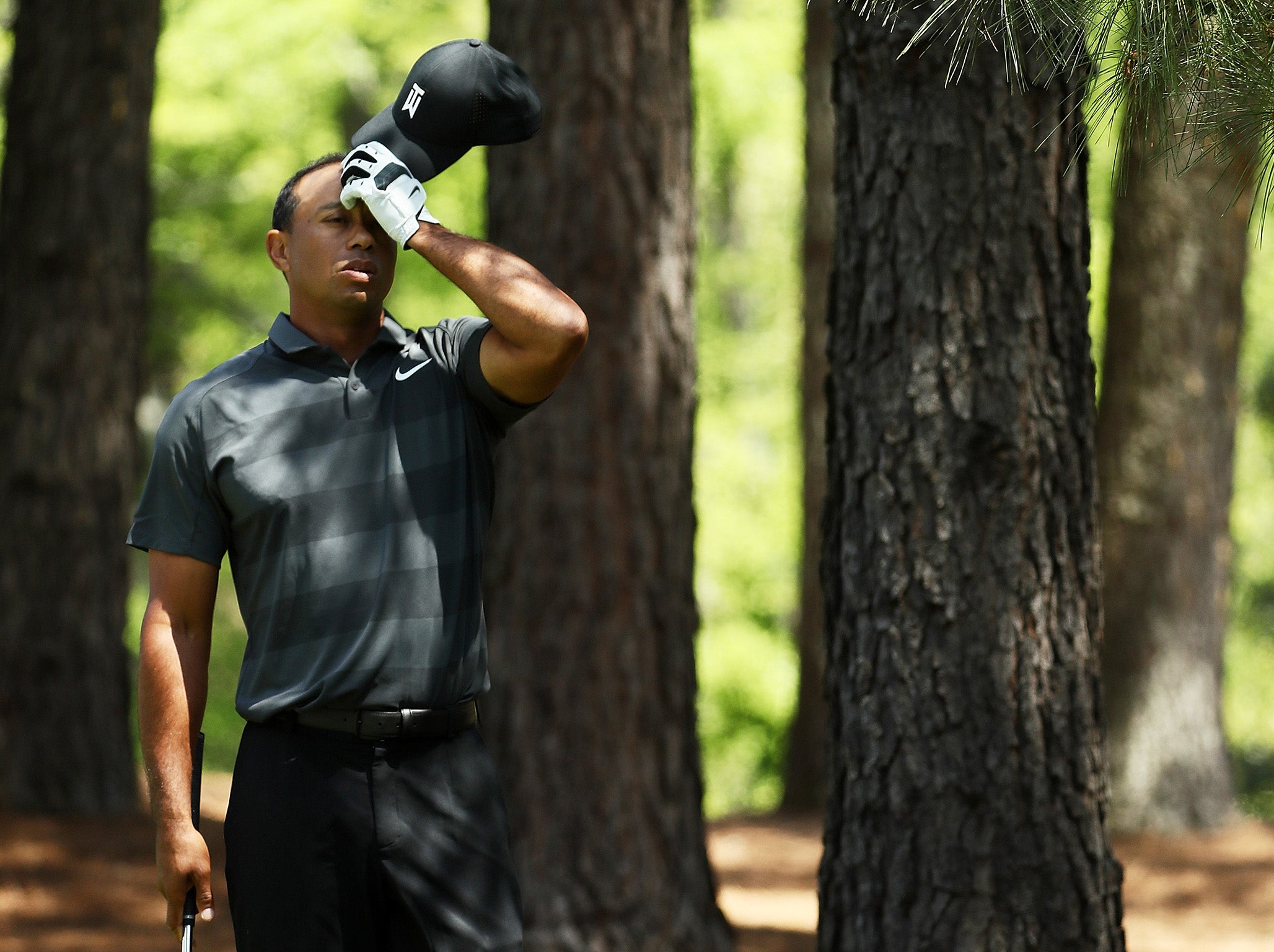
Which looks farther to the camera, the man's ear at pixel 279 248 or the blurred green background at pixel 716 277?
the blurred green background at pixel 716 277

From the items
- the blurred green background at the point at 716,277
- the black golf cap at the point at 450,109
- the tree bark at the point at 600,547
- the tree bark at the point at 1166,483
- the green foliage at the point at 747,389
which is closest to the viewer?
the black golf cap at the point at 450,109

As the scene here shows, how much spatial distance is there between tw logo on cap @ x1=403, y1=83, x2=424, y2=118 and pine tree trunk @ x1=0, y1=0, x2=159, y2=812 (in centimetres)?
587

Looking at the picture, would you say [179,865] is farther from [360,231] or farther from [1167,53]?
[1167,53]

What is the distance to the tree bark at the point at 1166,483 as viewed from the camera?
9.03 metres

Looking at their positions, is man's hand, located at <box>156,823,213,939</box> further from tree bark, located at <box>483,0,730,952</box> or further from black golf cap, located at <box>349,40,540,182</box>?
tree bark, located at <box>483,0,730,952</box>

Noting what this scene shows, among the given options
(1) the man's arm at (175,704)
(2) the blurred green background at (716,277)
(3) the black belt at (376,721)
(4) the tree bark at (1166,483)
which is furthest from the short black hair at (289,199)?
(2) the blurred green background at (716,277)

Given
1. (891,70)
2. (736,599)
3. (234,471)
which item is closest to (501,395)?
(234,471)

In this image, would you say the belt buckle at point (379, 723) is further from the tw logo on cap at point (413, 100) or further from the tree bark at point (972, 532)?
the tree bark at point (972, 532)

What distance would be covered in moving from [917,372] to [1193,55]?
1.02 meters

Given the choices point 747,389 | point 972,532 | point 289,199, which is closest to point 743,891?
point 972,532

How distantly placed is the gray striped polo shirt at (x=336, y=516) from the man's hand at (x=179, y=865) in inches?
10.0

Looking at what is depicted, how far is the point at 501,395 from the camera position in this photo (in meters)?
2.98

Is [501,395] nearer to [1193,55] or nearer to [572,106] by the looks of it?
[1193,55]

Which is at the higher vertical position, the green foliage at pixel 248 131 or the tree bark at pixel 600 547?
the green foliage at pixel 248 131
